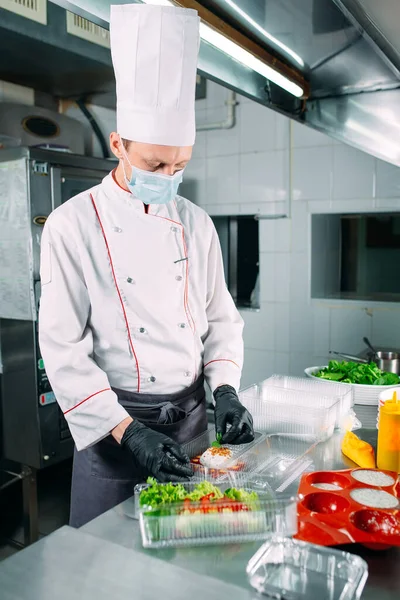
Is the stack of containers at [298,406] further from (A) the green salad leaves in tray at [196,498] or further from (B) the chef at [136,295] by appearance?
(A) the green salad leaves in tray at [196,498]

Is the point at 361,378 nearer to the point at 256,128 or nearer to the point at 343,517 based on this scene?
the point at 343,517

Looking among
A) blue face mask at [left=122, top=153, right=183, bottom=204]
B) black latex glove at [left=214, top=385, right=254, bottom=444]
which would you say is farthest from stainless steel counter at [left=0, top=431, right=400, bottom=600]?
blue face mask at [left=122, top=153, right=183, bottom=204]

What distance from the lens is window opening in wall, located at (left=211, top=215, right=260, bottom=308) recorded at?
14.1ft

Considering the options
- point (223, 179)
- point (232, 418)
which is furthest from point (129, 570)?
point (223, 179)

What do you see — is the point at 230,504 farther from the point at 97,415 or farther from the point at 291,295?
the point at 291,295

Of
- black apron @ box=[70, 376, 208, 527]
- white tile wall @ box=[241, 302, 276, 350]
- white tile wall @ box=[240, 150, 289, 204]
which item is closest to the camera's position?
black apron @ box=[70, 376, 208, 527]

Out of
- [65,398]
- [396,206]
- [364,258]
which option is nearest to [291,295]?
[364,258]

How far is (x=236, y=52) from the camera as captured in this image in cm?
158

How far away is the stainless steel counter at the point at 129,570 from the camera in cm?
88

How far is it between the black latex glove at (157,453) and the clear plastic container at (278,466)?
0.39 ft

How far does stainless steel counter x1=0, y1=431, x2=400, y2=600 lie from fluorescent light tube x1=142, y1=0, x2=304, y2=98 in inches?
45.4

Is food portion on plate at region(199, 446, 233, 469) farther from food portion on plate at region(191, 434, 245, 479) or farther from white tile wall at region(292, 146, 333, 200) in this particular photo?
white tile wall at region(292, 146, 333, 200)

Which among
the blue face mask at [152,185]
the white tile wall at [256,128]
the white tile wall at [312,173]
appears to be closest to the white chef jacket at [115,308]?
the blue face mask at [152,185]

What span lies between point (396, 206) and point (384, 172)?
24cm
